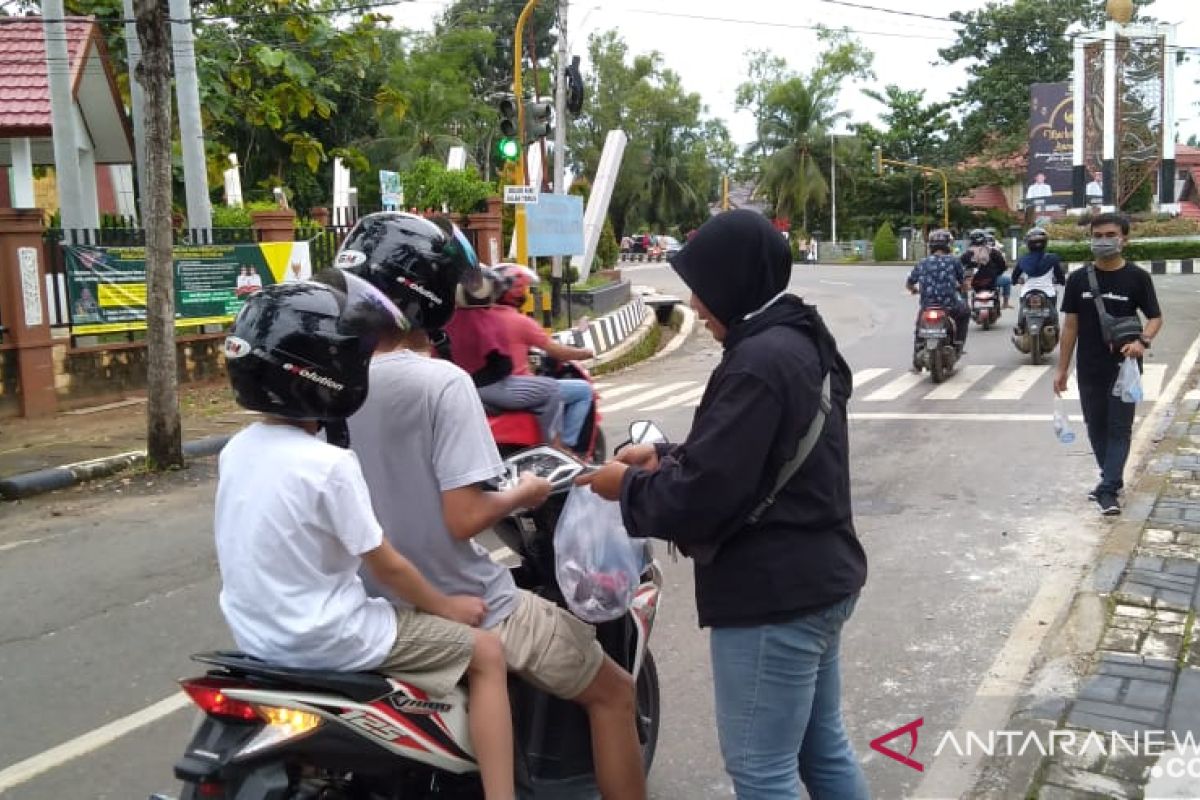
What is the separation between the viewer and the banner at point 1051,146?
51406 millimetres

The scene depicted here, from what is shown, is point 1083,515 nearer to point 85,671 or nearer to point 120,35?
point 85,671

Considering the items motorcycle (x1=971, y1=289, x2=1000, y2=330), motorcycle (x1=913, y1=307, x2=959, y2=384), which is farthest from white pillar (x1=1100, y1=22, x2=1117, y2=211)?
motorcycle (x1=913, y1=307, x2=959, y2=384)

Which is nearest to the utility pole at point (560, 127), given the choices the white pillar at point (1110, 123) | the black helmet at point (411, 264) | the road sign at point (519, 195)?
the road sign at point (519, 195)

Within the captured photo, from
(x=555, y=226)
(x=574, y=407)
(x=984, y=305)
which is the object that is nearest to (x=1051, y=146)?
(x=984, y=305)

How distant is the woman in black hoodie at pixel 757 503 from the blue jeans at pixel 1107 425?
4.78m

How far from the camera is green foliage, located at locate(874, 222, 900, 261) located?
54.7 meters

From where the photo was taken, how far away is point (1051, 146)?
5197 centimetres

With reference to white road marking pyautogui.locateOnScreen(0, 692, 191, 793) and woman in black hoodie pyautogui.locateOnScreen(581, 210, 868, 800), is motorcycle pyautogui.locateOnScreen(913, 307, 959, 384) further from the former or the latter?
woman in black hoodie pyautogui.locateOnScreen(581, 210, 868, 800)

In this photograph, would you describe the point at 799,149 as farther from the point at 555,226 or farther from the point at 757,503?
the point at 757,503

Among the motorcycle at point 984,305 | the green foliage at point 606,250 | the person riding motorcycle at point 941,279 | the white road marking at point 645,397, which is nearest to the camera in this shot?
the white road marking at point 645,397

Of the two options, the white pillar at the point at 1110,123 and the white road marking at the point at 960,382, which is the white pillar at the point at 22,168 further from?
the white pillar at the point at 1110,123

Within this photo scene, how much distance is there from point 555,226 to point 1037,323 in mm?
7477

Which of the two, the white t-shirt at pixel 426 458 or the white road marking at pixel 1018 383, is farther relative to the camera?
the white road marking at pixel 1018 383

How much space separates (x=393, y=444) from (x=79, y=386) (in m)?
11.2
